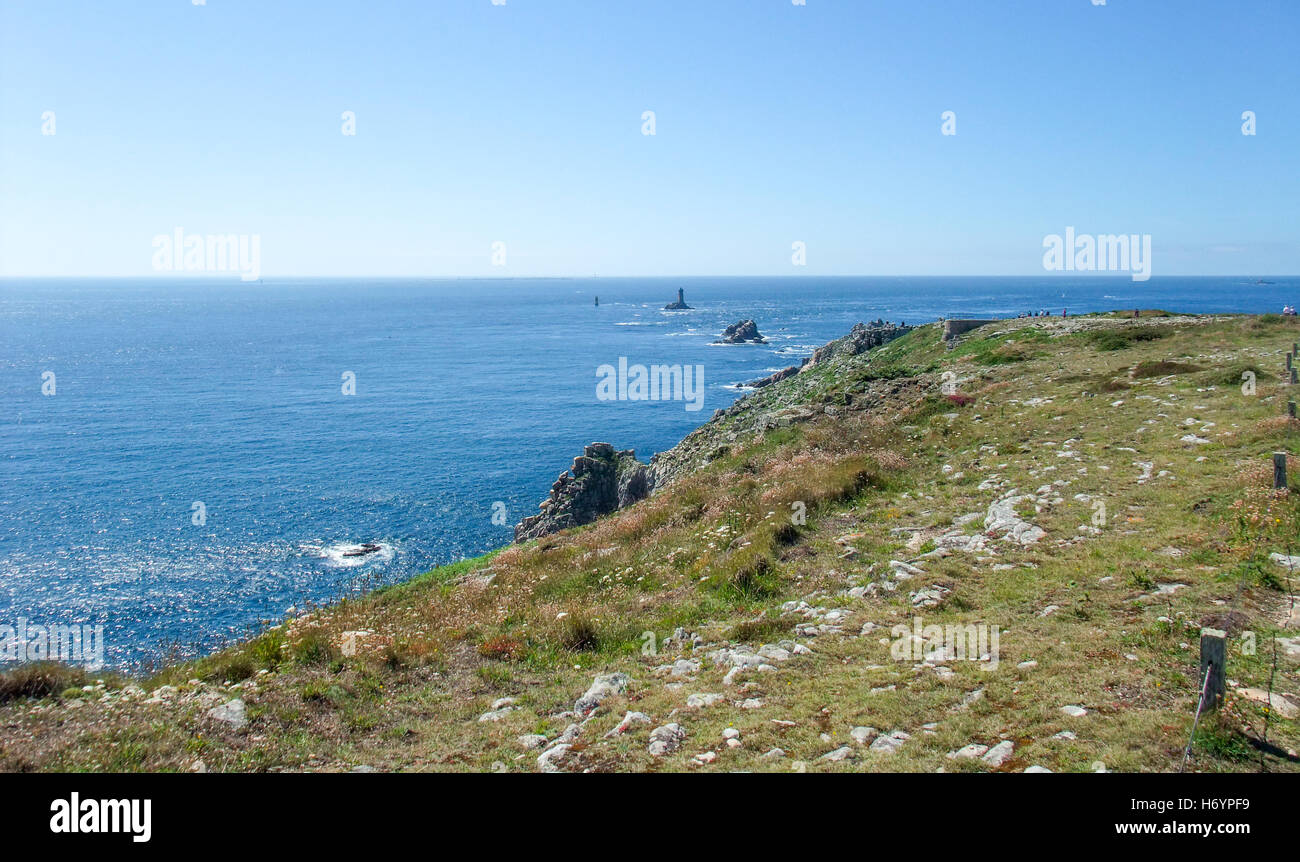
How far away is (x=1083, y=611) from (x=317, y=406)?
86322mm

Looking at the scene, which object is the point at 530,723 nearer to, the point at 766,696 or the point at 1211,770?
the point at 766,696

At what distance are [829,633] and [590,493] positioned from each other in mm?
31492

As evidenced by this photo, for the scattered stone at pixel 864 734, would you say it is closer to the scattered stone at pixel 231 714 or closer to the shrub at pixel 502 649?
the shrub at pixel 502 649

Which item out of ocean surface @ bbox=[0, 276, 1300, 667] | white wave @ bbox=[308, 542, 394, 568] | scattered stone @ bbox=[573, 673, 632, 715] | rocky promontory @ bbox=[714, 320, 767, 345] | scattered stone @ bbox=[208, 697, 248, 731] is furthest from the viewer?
rocky promontory @ bbox=[714, 320, 767, 345]

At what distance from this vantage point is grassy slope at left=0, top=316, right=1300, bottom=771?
301 inches

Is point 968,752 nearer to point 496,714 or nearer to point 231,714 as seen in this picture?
point 496,714

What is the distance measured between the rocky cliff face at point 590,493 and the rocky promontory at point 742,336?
91.9 metres

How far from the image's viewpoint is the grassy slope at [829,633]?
7648mm

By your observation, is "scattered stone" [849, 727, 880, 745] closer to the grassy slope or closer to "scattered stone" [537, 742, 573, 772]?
the grassy slope

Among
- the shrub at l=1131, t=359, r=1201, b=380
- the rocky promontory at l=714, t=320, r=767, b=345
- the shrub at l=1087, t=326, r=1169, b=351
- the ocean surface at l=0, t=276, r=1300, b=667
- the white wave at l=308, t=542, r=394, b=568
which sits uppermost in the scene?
the rocky promontory at l=714, t=320, r=767, b=345

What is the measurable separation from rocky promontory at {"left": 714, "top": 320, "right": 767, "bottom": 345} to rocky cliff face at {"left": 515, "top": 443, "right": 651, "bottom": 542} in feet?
301

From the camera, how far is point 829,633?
10977 millimetres

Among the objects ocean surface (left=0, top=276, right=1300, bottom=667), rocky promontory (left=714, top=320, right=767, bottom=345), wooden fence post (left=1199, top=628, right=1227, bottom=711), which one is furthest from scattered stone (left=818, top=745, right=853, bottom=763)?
rocky promontory (left=714, top=320, right=767, bottom=345)
